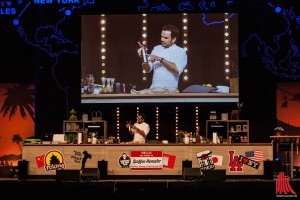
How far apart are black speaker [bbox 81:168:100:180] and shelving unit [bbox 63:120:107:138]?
57.2 inches

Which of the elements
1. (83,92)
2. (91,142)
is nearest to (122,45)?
(83,92)

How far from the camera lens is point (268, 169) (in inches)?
456

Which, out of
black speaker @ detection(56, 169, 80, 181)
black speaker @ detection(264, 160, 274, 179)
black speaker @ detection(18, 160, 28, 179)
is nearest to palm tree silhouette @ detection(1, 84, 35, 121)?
black speaker @ detection(18, 160, 28, 179)

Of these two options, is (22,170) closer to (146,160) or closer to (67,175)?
(67,175)

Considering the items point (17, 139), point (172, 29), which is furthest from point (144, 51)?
point (17, 139)

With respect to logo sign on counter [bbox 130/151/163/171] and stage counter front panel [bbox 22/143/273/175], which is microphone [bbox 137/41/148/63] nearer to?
stage counter front panel [bbox 22/143/273/175]

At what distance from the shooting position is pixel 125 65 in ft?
42.6

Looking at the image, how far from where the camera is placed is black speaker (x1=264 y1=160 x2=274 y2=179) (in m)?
11.6

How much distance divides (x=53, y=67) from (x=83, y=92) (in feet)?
3.38

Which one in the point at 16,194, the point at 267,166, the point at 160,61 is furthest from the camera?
the point at 160,61

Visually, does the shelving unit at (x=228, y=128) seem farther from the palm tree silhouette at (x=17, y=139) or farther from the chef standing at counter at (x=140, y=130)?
the palm tree silhouette at (x=17, y=139)

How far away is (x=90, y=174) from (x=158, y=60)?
3.15 metres

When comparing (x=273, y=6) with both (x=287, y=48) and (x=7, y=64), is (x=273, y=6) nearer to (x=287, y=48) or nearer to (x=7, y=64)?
(x=287, y=48)

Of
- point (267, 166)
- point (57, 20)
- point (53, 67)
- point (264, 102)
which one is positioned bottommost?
point (267, 166)
